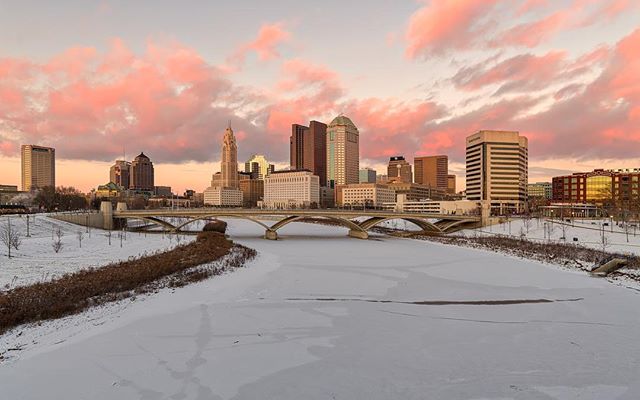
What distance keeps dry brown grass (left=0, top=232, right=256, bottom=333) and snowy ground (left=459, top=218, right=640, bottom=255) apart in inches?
1841

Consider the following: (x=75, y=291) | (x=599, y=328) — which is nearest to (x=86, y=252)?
(x=75, y=291)

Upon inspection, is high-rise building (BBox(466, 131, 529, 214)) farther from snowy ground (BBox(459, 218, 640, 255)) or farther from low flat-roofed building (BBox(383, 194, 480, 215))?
snowy ground (BBox(459, 218, 640, 255))

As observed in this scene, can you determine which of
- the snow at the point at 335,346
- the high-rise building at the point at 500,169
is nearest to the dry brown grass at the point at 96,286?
the snow at the point at 335,346

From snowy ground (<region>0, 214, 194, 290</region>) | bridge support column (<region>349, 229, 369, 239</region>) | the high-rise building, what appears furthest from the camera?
the high-rise building

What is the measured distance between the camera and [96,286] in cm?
2353

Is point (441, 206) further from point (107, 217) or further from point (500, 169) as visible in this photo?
point (107, 217)

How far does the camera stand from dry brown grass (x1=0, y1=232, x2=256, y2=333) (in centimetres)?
1780

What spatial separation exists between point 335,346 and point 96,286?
58.7 feet

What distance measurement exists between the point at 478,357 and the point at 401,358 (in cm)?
261

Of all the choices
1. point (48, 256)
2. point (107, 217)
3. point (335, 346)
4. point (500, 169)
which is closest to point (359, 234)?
point (48, 256)

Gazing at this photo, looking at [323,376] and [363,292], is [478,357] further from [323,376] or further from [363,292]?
[363,292]

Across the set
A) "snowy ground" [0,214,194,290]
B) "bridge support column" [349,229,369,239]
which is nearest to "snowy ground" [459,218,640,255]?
"bridge support column" [349,229,369,239]

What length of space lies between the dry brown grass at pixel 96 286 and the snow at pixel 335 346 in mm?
1716

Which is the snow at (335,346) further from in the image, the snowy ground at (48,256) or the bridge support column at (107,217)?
the bridge support column at (107,217)
